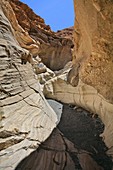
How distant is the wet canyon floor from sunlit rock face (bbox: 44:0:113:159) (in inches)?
8.8

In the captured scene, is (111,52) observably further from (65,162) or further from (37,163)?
(37,163)

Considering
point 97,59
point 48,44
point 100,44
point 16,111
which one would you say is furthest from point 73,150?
point 48,44

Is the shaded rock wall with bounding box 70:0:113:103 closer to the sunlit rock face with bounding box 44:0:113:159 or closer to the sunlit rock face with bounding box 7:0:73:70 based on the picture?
the sunlit rock face with bounding box 44:0:113:159

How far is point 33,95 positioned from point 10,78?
0.73 meters

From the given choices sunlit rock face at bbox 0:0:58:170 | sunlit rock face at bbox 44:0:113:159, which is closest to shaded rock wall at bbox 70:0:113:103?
sunlit rock face at bbox 44:0:113:159

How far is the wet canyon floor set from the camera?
2179 mm

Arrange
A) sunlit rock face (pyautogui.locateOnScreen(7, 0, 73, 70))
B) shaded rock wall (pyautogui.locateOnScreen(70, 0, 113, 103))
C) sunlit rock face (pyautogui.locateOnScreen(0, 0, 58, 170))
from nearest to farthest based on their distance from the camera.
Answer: shaded rock wall (pyautogui.locateOnScreen(70, 0, 113, 103)) < sunlit rock face (pyautogui.locateOnScreen(0, 0, 58, 170)) < sunlit rock face (pyautogui.locateOnScreen(7, 0, 73, 70))

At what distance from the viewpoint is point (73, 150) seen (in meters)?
2.65

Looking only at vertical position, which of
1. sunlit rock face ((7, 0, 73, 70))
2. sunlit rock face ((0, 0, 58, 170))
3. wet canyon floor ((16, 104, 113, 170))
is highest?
sunlit rock face ((7, 0, 73, 70))

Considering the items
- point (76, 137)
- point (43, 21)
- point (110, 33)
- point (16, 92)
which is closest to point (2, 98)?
point (16, 92)

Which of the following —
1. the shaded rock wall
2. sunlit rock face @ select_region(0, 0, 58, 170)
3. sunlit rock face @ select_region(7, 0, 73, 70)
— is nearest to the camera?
the shaded rock wall

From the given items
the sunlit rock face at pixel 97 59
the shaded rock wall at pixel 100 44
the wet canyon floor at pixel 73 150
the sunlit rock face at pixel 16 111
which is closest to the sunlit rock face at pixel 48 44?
the sunlit rock face at pixel 97 59

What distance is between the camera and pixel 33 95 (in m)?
3.54

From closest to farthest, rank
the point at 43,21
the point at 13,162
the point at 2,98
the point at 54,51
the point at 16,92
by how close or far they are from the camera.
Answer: the point at 13,162, the point at 2,98, the point at 16,92, the point at 54,51, the point at 43,21
